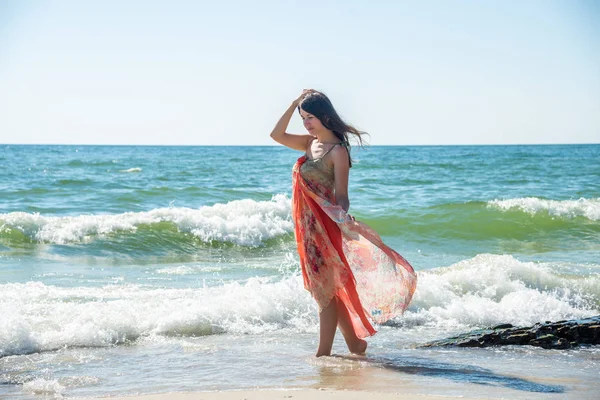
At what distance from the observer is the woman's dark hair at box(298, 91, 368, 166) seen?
15.4ft

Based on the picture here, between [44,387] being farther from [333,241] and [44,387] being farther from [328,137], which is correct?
[328,137]

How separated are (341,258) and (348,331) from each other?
0.61 meters

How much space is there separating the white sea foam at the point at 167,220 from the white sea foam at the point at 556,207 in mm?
6142

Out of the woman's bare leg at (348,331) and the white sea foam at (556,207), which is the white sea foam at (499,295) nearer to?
the woman's bare leg at (348,331)

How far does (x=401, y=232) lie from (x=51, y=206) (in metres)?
8.75

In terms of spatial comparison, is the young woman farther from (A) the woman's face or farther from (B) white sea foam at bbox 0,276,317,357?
(B) white sea foam at bbox 0,276,317,357

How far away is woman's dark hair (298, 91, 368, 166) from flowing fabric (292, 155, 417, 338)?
245 millimetres

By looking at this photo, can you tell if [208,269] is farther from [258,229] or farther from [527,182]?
[527,182]

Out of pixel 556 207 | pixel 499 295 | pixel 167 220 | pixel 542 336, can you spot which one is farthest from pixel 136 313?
pixel 556 207

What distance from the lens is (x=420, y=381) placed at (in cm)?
422

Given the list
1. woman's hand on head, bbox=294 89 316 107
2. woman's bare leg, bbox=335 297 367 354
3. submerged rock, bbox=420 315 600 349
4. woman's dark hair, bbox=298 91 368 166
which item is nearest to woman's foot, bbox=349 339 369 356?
woman's bare leg, bbox=335 297 367 354

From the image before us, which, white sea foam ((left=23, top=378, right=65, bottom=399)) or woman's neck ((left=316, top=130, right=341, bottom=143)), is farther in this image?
woman's neck ((left=316, top=130, right=341, bottom=143))

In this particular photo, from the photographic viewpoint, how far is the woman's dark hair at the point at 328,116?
469cm

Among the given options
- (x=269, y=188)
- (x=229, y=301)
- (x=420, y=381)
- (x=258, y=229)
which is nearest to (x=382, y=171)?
(x=269, y=188)
